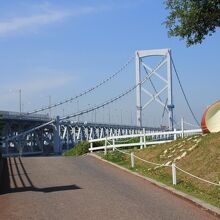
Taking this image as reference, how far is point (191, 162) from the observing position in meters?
17.5

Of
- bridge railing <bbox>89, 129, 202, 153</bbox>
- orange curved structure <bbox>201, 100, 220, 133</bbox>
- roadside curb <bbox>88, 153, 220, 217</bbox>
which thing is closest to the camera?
roadside curb <bbox>88, 153, 220, 217</bbox>

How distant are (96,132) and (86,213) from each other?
9232 centimetres

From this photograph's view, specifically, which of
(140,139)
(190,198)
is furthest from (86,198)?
(140,139)

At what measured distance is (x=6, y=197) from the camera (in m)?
12.8

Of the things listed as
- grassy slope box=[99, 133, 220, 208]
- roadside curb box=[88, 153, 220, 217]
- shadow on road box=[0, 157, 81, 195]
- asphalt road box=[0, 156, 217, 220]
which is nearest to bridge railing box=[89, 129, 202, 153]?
grassy slope box=[99, 133, 220, 208]

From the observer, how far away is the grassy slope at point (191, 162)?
45.5 feet

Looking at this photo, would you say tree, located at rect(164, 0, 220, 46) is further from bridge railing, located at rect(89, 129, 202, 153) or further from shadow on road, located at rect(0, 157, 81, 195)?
bridge railing, located at rect(89, 129, 202, 153)

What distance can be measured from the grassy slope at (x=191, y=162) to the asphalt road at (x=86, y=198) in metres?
0.72

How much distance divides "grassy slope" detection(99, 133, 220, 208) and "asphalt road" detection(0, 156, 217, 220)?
2.35ft

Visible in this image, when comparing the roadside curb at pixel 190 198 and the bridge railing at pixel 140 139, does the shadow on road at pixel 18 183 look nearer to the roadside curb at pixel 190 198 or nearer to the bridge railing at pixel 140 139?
the roadside curb at pixel 190 198

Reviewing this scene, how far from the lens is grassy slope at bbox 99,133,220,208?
1387 cm

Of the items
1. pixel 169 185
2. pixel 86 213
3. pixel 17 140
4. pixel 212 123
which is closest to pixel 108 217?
pixel 86 213

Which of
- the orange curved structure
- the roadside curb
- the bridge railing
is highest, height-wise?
the orange curved structure

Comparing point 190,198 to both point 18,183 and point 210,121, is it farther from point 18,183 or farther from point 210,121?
point 210,121
